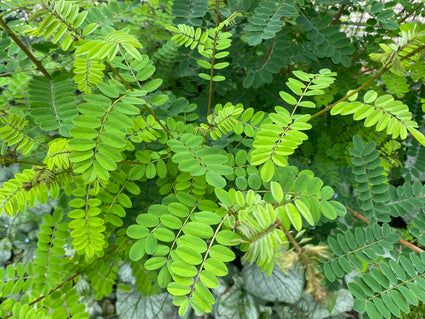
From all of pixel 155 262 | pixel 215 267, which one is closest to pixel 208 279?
pixel 215 267

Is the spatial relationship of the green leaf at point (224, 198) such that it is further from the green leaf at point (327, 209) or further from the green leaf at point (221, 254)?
the green leaf at point (327, 209)

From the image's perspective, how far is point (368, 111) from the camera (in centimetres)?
72

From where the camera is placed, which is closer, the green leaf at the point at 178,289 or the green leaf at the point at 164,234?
the green leaf at the point at 178,289

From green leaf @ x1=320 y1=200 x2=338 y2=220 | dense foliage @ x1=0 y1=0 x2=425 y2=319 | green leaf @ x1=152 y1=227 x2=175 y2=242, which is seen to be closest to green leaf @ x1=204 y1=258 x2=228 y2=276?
dense foliage @ x1=0 y1=0 x2=425 y2=319

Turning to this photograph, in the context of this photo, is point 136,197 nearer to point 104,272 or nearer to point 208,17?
point 104,272

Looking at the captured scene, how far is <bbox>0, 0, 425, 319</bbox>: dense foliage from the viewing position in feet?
2.10

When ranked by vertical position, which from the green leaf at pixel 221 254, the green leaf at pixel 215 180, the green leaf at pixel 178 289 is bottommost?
the green leaf at pixel 178 289

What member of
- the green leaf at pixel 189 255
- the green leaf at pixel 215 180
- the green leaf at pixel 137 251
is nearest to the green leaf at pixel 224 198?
the green leaf at pixel 215 180

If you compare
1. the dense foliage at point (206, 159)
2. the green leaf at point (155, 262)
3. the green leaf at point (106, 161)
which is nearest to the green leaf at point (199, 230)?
the dense foliage at point (206, 159)

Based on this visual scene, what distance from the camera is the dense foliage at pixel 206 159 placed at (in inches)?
25.2

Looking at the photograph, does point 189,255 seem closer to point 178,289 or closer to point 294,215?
point 178,289

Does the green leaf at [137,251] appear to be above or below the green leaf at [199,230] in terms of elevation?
below

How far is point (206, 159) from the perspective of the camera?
2.56ft

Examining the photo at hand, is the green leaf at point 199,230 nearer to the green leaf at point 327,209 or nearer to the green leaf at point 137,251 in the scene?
the green leaf at point 137,251
